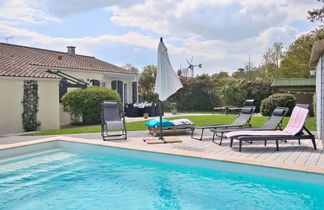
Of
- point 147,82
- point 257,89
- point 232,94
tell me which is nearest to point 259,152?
point 232,94

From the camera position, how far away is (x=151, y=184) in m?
6.21

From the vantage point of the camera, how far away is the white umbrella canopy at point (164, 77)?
30.9ft

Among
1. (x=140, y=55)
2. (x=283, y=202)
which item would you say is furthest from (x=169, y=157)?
(x=140, y=55)

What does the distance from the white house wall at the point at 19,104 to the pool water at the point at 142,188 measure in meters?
6.81

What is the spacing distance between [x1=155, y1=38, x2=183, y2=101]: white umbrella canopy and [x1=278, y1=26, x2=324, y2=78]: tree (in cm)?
1986

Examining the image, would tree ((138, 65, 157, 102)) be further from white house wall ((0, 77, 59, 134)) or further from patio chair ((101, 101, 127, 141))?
patio chair ((101, 101, 127, 141))

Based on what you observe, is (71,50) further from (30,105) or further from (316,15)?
(316,15)

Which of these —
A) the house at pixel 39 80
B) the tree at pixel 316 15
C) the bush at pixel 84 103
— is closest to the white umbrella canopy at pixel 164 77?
the house at pixel 39 80

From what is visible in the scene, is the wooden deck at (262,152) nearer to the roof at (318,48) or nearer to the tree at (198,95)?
the roof at (318,48)

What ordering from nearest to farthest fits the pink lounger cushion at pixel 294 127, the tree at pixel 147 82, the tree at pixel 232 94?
the pink lounger cushion at pixel 294 127, the tree at pixel 232 94, the tree at pixel 147 82

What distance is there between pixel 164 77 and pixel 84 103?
Answer: 855 centimetres

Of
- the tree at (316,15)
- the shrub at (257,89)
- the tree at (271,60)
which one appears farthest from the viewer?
the tree at (271,60)

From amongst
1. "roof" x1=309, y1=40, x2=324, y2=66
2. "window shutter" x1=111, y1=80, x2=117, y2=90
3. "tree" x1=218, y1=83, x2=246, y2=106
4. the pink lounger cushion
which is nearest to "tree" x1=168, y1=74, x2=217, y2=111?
"tree" x1=218, y1=83, x2=246, y2=106

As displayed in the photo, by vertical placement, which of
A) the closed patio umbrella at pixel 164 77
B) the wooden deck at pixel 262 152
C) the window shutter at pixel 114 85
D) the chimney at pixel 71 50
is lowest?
the wooden deck at pixel 262 152
